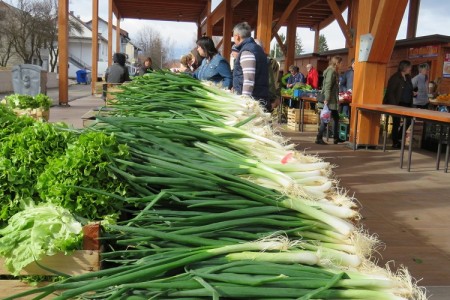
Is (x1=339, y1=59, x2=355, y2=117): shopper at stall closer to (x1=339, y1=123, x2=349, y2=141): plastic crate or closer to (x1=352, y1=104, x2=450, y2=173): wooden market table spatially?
(x1=339, y1=123, x2=349, y2=141): plastic crate

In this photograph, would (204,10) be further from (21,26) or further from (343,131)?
(21,26)

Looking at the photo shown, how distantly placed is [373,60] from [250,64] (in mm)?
4495

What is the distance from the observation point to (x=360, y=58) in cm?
875

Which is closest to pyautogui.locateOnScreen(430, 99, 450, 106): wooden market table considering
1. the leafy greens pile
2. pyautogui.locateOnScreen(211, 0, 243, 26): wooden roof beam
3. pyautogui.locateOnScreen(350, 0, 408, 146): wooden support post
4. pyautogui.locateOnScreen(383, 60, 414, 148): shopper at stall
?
pyautogui.locateOnScreen(383, 60, 414, 148): shopper at stall

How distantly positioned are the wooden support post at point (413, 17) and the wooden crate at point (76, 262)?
59.7 feet

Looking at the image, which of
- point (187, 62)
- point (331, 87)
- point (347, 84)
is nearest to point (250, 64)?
point (187, 62)

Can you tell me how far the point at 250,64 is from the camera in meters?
4.85

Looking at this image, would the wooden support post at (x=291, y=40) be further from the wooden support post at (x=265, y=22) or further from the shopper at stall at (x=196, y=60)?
the shopper at stall at (x=196, y=60)

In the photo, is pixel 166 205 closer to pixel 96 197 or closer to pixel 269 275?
pixel 96 197

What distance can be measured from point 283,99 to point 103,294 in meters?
13.6

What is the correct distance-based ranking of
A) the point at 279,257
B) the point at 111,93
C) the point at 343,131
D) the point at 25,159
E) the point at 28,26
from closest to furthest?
1. the point at 279,257
2. the point at 25,159
3. the point at 111,93
4. the point at 343,131
5. the point at 28,26

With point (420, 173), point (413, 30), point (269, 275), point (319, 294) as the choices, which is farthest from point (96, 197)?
point (413, 30)

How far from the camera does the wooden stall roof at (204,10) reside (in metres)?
18.7

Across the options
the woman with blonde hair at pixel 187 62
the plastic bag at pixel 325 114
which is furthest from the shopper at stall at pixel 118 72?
the plastic bag at pixel 325 114
